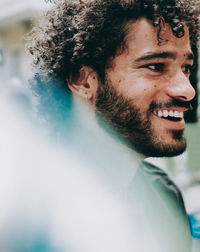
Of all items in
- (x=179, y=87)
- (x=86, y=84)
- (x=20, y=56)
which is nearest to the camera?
(x=179, y=87)

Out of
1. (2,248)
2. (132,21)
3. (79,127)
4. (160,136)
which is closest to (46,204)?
(2,248)

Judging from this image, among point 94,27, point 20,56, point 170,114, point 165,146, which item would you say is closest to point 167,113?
point 170,114

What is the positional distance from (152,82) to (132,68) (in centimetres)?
9

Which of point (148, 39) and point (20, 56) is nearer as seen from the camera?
point (148, 39)

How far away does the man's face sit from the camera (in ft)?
3.51

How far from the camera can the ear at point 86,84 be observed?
1.20 metres

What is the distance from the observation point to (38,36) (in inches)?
51.9

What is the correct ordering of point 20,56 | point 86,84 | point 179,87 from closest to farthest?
point 179,87 < point 86,84 < point 20,56

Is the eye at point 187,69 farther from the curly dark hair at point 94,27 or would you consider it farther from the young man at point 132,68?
the curly dark hair at point 94,27

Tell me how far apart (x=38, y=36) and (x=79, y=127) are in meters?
0.42

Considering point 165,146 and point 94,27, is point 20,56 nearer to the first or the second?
point 94,27

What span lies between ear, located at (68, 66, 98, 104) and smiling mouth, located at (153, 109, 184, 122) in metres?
0.25

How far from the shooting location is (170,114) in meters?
1.08

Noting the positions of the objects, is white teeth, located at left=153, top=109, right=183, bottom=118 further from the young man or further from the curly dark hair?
the curly dark hair
